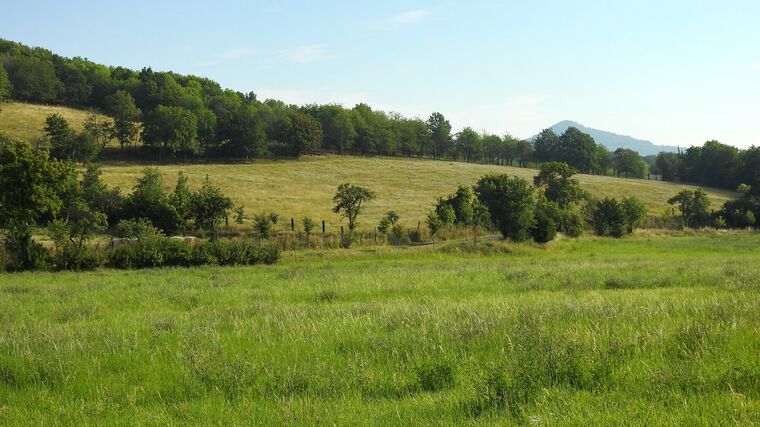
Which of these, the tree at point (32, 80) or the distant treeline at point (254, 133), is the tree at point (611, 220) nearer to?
the distant treeline at point (254, 133)

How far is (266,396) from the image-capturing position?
20.1ft

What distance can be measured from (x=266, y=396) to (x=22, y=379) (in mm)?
3697

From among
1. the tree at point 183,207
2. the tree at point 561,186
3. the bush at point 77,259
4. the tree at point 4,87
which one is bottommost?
the bush at point 77,259

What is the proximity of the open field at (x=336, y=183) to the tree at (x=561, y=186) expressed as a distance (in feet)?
56.9

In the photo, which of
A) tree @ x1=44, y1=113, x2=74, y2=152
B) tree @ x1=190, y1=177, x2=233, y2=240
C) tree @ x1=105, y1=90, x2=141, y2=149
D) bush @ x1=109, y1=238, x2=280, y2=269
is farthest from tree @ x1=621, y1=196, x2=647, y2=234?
tree @ x1=105, y1=90, x2=141, y2=149

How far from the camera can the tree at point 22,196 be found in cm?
3331

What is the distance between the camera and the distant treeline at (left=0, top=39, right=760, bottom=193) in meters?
109

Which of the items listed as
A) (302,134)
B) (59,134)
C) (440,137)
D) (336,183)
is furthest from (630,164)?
(59,134)

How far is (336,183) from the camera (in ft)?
330

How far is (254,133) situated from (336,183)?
97.8ft

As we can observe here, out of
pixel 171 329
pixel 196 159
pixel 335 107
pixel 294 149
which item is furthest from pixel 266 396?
pixel 335 107

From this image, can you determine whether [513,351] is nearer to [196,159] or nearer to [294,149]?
[196,159]

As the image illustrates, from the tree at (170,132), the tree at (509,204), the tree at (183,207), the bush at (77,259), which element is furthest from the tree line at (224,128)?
the tree at (509,204)

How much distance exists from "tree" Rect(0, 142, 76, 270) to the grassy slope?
2919 inches
